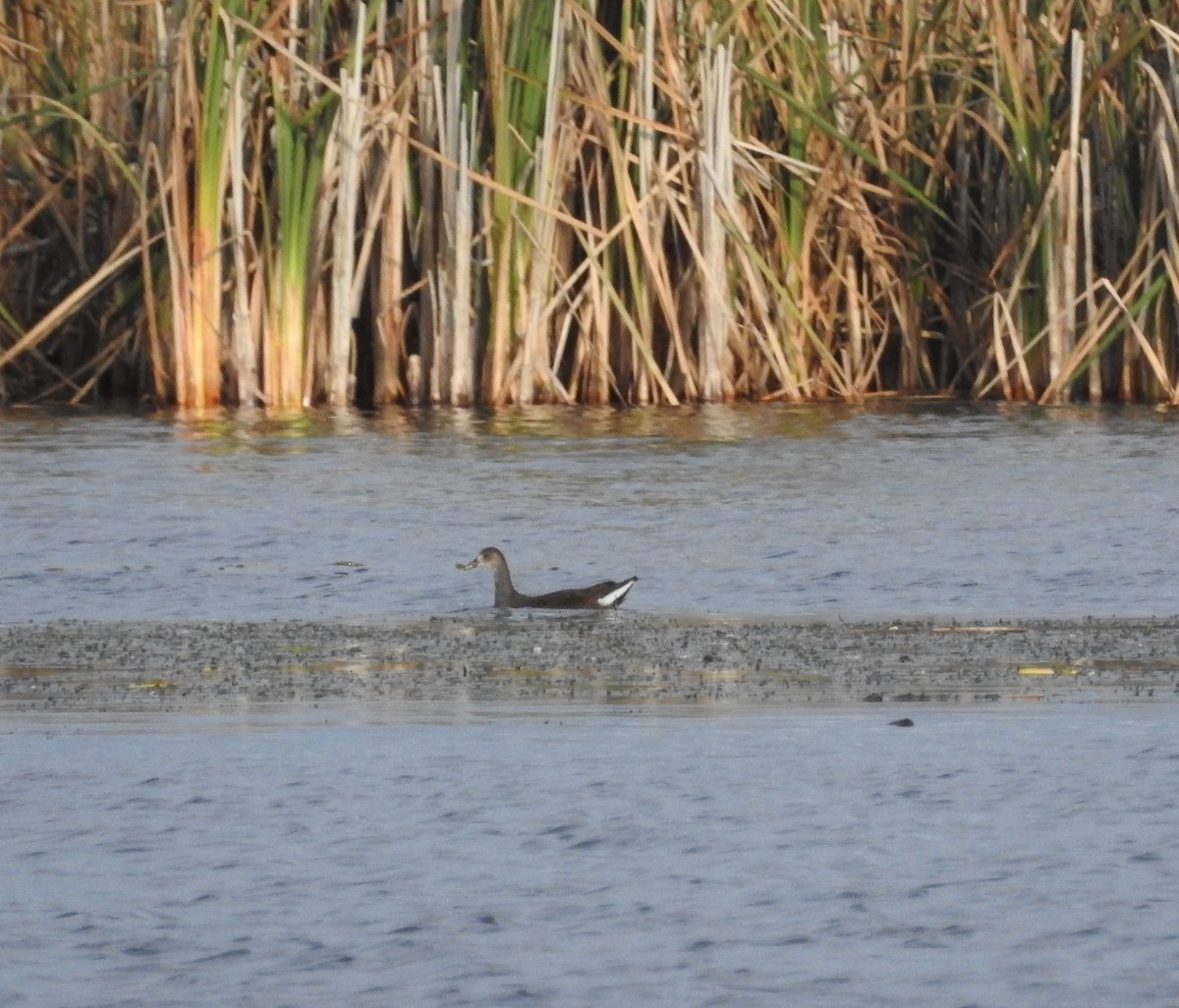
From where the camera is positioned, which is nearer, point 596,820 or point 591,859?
point 591,859

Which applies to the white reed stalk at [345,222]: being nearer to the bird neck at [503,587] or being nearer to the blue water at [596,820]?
the blue water at [596,820]

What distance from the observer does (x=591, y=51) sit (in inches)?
574

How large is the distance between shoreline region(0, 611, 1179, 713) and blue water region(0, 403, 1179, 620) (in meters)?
0.39

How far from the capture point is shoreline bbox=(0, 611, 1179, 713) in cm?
685

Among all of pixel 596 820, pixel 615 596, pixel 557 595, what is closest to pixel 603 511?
pixel 557 595

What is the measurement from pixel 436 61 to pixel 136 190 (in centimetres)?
177

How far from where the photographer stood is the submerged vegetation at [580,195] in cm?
1461

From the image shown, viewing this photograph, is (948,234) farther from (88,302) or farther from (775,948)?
(775,948)

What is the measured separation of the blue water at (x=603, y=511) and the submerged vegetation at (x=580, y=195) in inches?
24.2

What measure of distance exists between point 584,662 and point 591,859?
2.48 m

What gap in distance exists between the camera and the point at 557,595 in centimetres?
874

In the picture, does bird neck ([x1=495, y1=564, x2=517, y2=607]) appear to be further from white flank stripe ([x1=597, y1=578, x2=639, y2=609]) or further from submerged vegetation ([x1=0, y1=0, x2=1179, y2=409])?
submerged vegetation ([x1=0, y1=0, x2=1179, y2=409])

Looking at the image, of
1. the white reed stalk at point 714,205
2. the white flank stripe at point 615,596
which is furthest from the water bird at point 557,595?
the white reed stalk at point 714,205

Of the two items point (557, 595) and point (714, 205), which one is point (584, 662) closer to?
point (557, 595)
